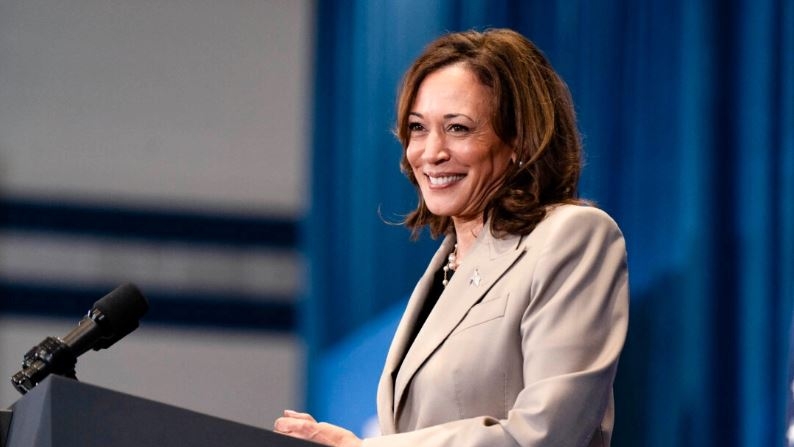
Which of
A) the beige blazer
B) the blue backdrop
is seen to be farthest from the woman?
the blue backdrop

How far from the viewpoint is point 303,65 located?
6320 millimetres

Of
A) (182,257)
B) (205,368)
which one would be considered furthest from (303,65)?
(205,368)

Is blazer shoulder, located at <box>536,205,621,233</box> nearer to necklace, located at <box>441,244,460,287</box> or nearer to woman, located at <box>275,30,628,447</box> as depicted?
woman, located at <box>275,30,628,447</box>

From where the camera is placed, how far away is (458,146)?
2320 mm

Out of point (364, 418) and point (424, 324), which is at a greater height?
point (424, 324)

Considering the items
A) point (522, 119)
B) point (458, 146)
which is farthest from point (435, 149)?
point (522, 119)

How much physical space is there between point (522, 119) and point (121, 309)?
29.5 inches

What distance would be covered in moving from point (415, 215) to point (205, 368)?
146 inches

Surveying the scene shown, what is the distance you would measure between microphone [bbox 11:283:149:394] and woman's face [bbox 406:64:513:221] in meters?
0.59

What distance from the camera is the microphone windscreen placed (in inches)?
76.3

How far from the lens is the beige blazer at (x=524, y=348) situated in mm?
1960

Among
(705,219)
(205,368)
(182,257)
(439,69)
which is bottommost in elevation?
(205,368)

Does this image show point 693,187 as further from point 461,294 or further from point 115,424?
point 115,424

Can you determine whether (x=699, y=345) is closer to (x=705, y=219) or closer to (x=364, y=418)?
(x=705, y=219)
